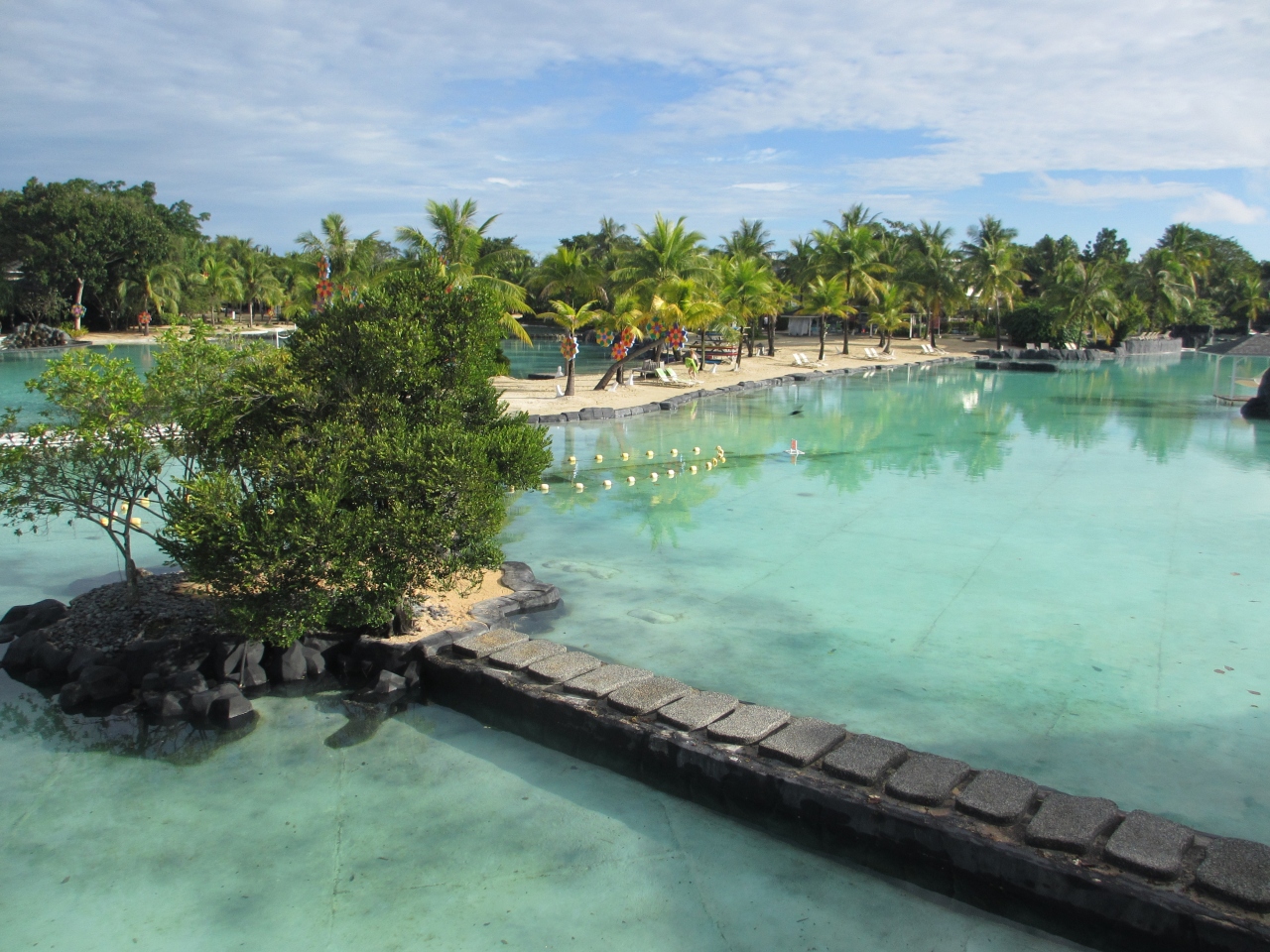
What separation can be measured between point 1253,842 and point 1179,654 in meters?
3.82

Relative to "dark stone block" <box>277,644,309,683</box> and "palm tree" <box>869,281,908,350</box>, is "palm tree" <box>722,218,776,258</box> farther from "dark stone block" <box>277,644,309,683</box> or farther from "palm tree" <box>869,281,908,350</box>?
"dark stone block" <box>277,644,309,683</box>

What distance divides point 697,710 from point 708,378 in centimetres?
2878

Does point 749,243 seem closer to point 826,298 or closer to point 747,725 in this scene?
point 826,298

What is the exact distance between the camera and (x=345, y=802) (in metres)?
5.80

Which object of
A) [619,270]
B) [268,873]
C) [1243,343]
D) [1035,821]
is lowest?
[268,873]

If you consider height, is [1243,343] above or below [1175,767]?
above

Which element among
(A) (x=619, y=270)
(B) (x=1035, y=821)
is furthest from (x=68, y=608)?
(A) (x=619, y=270)

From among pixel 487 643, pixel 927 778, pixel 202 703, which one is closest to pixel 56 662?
pixel 202 703

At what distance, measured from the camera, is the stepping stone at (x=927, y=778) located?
5004mm

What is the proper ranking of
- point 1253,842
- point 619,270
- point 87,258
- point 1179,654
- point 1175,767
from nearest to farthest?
point 1253,842, point 1175,767, point 1179,654, point 619,270, point 87,258

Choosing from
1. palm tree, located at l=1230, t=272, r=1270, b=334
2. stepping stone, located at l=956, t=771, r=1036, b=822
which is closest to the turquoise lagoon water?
stepping stone, located at l=956, t=771, r=1036, b=822

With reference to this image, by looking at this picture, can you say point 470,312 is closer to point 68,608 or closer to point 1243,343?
point 68,608

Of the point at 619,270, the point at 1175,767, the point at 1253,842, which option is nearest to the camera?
the point at 1253,842

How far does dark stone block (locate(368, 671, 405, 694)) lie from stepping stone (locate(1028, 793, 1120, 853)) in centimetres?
463
